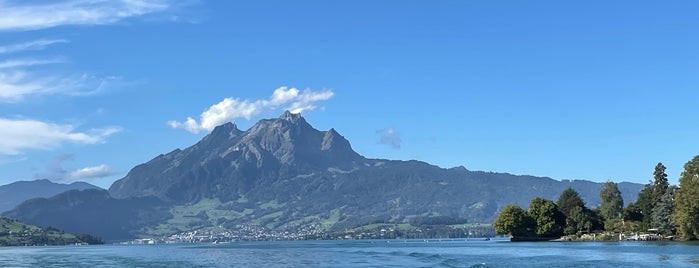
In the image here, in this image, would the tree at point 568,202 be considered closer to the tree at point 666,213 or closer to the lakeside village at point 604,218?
the lakeside village at point 604,218

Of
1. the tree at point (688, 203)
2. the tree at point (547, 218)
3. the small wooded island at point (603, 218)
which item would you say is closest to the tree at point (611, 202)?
the small wooded island at point (603, 218)

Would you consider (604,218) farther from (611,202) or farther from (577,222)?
(577,222)

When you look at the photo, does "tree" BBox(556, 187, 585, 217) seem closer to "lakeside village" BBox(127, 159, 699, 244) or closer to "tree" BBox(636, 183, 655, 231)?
"lakeside village" BBox(127, 159, 699, 244)

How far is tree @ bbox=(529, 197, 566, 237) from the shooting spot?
607ft

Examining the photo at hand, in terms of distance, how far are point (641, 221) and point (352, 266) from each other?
106 metres

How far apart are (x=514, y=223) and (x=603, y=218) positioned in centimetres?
2451

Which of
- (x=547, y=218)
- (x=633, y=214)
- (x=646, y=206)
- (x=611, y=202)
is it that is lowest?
(x=547, y=218)

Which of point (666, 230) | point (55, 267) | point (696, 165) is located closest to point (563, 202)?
point (666, 230)

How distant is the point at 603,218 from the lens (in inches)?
7589

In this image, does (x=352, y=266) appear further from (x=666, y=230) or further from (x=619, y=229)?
(x=619, y=229)

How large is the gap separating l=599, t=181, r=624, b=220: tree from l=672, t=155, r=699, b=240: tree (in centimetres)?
5113

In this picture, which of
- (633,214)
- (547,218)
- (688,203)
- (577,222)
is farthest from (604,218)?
(688,203)

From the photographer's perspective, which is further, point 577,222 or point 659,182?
point 577,222

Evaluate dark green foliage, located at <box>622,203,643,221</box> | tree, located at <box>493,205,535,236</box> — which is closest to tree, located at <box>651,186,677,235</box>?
dark green foliage, located at <box>622,203,643,221</box>
